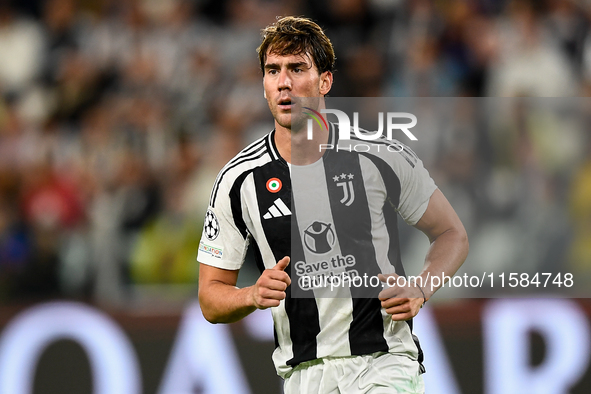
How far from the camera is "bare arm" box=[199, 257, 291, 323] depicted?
3.19 metres

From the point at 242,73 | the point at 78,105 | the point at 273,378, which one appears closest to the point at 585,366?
the point at 273,378

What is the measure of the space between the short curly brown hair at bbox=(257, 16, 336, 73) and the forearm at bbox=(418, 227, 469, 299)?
91cm

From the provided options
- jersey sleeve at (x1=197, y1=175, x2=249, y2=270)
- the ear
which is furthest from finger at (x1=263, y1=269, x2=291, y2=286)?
the ear

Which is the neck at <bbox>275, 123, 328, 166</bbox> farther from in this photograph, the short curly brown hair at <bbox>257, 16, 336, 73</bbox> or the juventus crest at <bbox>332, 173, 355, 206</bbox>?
the short curly brown hair at <bbox>257, 16, 336, 73</bbox>

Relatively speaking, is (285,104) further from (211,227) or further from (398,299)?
(398,299)

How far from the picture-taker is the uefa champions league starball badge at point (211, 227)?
147 inches

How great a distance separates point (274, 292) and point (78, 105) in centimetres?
507

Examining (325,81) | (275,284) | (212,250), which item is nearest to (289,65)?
(325,81)

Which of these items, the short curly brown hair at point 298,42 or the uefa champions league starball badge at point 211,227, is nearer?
the short curly brown hair at point 298,42

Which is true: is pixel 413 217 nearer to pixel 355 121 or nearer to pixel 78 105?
pixel 355 121

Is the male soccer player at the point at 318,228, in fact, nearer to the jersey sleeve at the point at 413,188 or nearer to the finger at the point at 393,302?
the jersey sleeve at the point at 413,188

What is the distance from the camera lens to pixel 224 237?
3.72 meters

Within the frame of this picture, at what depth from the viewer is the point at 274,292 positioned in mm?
3178

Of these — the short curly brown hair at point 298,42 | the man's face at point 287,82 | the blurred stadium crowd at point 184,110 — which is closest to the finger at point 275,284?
the man's face at point 287,82
